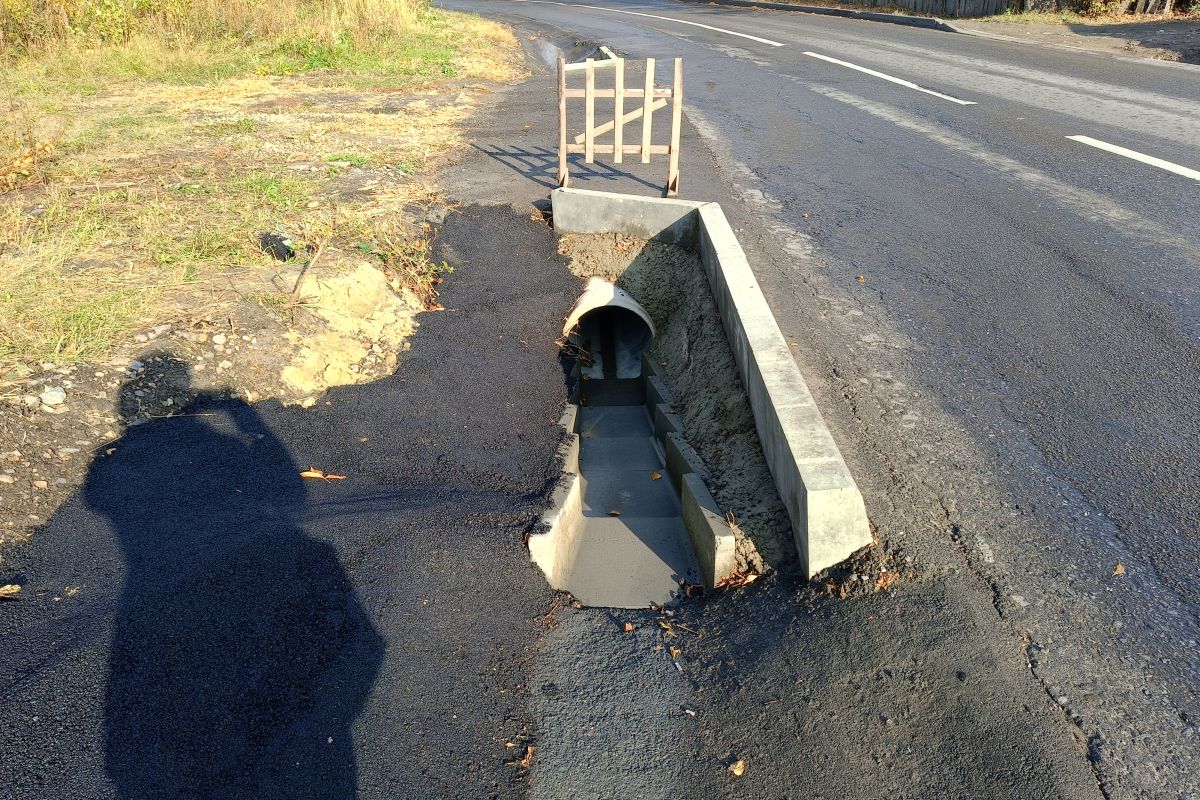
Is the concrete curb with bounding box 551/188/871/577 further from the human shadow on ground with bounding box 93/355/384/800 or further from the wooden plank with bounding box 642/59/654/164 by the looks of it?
the human shadow on ground with bounding box 93/355/384/800

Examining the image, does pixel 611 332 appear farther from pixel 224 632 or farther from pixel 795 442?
pixel 224 632

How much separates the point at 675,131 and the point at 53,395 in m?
5.12

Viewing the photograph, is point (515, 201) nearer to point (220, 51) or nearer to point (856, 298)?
point (856, 298)

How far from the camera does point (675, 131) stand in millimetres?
7246

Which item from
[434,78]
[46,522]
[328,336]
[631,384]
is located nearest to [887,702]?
[46,522]

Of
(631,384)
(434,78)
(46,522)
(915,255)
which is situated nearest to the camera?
(46,522)

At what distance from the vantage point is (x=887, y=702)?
113 inches

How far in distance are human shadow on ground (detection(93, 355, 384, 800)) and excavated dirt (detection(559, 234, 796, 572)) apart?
1.78m

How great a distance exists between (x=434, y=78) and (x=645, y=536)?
11280 mm

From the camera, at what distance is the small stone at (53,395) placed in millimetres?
4359

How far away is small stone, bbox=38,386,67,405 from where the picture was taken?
14.3 feet

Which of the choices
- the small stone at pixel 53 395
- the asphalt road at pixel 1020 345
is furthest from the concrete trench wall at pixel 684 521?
the small stone at pixel 53 395

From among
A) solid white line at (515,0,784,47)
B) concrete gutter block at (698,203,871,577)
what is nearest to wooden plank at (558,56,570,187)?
concrete gutter block at (698,203,871,577)

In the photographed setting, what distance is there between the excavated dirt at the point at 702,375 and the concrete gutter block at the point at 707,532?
5 centimetres
